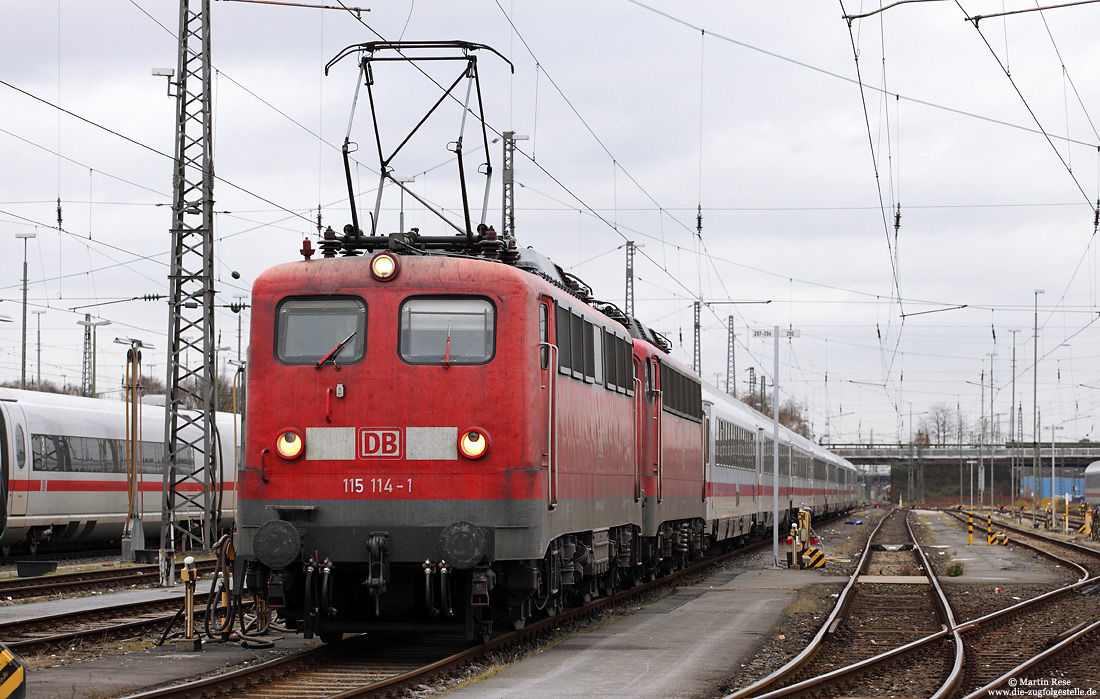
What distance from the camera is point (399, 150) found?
42.2ft

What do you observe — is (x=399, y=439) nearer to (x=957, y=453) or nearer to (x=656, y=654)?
(x=656, y=654)

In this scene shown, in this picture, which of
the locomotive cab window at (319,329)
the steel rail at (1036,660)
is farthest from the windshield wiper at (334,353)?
the steel rail at (1036,660)

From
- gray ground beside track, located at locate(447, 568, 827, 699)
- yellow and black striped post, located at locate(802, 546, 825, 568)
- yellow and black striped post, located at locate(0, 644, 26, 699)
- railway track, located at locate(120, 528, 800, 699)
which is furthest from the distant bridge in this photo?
yellow and black striped post, located at locate(0, 644, 26, 699)

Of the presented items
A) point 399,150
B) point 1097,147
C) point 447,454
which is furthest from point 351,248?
point 1097,147

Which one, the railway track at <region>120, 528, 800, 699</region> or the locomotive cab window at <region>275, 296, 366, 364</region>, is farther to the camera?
the locomotive cab window at <region>275, 296, 366, 364</region>

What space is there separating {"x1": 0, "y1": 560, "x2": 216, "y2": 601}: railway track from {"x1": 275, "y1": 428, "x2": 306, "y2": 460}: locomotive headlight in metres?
9.22

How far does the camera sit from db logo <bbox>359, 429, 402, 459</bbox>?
483 inches

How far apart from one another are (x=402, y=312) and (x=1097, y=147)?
1681cm

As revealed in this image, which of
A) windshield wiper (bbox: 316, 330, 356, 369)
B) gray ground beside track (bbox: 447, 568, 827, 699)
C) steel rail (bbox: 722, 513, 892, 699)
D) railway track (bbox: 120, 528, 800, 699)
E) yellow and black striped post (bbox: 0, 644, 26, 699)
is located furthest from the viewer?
windshield wiper (bbox: 316, 330, 356, 369)

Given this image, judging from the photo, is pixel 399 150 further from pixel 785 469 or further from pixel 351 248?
pixel 785 469

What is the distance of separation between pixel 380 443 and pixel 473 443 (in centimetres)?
84

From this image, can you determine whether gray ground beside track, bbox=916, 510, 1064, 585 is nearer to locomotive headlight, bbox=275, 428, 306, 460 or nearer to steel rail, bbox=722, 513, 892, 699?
steel rail, bbox=722, 513, 892, 699

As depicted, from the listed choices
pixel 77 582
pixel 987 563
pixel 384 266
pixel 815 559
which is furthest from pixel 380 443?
pixel 987 563

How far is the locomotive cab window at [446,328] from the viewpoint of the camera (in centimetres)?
1248
